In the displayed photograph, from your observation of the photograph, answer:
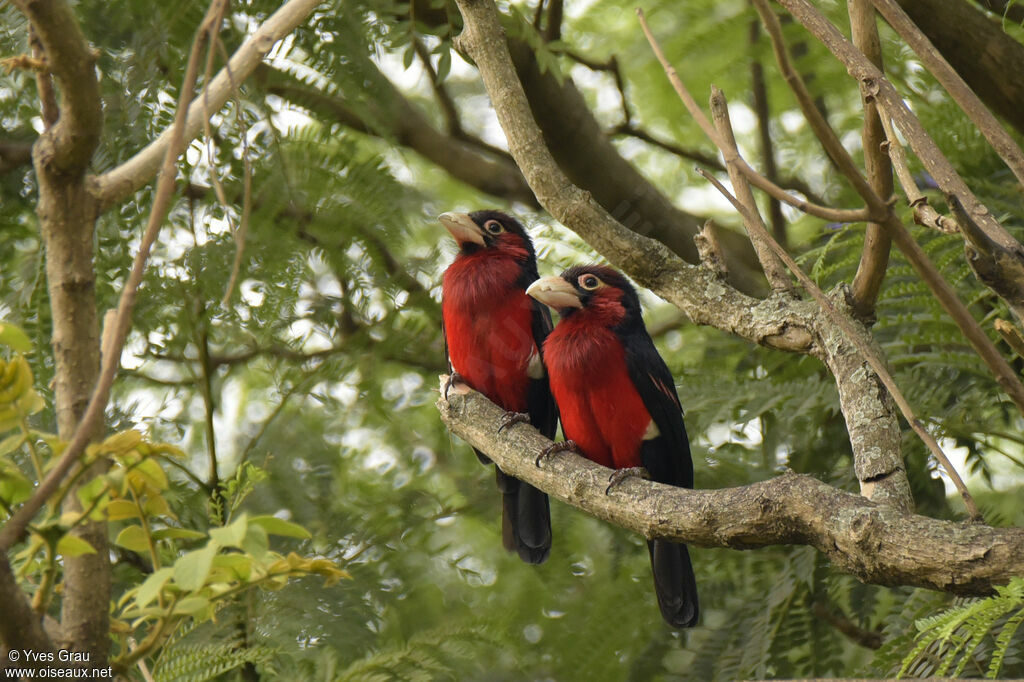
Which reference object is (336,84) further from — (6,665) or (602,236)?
(6,665)

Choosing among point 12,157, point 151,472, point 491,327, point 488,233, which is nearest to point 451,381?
point 491,327

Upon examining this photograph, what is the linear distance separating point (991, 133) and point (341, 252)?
138 inches

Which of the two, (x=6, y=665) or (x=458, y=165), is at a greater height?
(x=458, y=165)

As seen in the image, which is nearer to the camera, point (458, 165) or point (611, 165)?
point (611, 165)

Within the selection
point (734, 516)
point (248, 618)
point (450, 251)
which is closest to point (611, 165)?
point (450, 251)

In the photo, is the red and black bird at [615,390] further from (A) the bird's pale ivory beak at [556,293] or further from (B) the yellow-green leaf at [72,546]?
(B) the yellow-green leaf at [72,546]

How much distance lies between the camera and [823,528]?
221 centimetres

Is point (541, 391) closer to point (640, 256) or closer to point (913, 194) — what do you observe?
point (640, 256)

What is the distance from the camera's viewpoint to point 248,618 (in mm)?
3912

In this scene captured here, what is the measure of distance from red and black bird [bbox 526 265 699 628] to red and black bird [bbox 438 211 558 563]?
276 millimetres

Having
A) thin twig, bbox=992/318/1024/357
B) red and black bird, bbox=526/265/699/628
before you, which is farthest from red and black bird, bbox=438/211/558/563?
thin twig, bbox=992/318/1024/357

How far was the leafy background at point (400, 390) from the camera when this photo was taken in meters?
3.95

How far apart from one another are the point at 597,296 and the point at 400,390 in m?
1.72

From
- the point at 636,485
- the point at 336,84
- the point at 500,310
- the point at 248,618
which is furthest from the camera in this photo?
the point at 500,310
